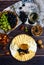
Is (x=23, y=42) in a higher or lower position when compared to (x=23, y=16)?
lower

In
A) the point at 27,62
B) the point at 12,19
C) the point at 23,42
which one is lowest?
the point at 27,62

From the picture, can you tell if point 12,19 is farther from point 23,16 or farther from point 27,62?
point 27,62

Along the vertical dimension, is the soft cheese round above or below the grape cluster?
below

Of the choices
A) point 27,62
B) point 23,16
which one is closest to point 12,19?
point 23,16

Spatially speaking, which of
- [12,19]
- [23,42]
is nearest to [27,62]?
[23,42]

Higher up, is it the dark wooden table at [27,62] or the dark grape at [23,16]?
the dark grape at [23,16]

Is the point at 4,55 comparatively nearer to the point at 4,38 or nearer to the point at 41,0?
the point at 4,38

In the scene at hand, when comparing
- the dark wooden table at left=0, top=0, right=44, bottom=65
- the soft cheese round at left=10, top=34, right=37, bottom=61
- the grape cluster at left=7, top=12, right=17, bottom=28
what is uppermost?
the grape cluster at left=7, top=12, right=17, bottom=28

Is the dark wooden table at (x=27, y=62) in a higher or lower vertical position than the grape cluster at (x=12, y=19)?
lower

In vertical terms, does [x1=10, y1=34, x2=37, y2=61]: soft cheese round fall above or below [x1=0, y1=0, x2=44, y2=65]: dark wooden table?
above

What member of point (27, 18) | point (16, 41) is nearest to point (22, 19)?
point (27, 18)

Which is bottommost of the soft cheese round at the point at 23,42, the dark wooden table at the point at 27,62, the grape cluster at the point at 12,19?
the dark wooden table at the point at 27,62

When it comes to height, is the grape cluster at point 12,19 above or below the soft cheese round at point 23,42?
above
